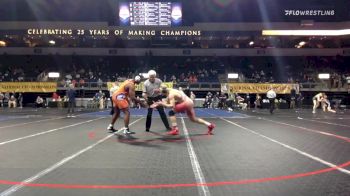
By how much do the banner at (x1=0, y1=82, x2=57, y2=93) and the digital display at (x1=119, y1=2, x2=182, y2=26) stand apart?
1008 cm

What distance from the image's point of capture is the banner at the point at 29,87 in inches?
1593

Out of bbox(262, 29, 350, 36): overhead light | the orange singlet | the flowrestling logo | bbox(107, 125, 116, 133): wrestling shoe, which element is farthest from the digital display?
the orange singlet

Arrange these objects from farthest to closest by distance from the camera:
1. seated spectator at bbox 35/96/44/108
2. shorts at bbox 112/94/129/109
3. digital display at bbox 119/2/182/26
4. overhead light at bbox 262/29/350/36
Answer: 1. overhead light at bbox 262/29/350/36
2. digital display at bbox 119/2/182/26
3. seated spectator at bbox 35/96/44/108
4. shorts at bbox 112/94/129/109

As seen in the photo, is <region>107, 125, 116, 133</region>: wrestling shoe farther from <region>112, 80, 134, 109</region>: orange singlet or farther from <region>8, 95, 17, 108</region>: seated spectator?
<region>8, 95, 17, 108</region>: seated spectator

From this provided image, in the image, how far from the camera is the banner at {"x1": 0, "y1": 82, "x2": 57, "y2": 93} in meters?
40.5

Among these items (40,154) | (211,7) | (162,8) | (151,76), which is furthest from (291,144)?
(211,7)

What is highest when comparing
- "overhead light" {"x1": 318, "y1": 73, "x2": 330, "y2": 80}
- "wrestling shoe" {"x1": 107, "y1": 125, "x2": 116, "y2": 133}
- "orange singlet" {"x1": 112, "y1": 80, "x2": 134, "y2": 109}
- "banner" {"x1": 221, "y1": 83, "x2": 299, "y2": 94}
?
"overhead light" {"x1": 318, "y1": 73, "x2": 330, "y2": 80}

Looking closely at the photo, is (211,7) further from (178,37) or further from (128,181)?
(128,181)

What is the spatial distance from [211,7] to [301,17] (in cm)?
1041

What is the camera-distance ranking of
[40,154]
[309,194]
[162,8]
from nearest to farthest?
[309,194] < [40,154] < [162,8]

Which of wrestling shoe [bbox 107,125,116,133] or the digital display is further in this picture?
the digital display

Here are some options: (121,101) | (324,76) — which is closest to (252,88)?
(324,76)

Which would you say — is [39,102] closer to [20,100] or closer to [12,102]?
[20,100]

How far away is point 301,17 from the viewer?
4738 cm
